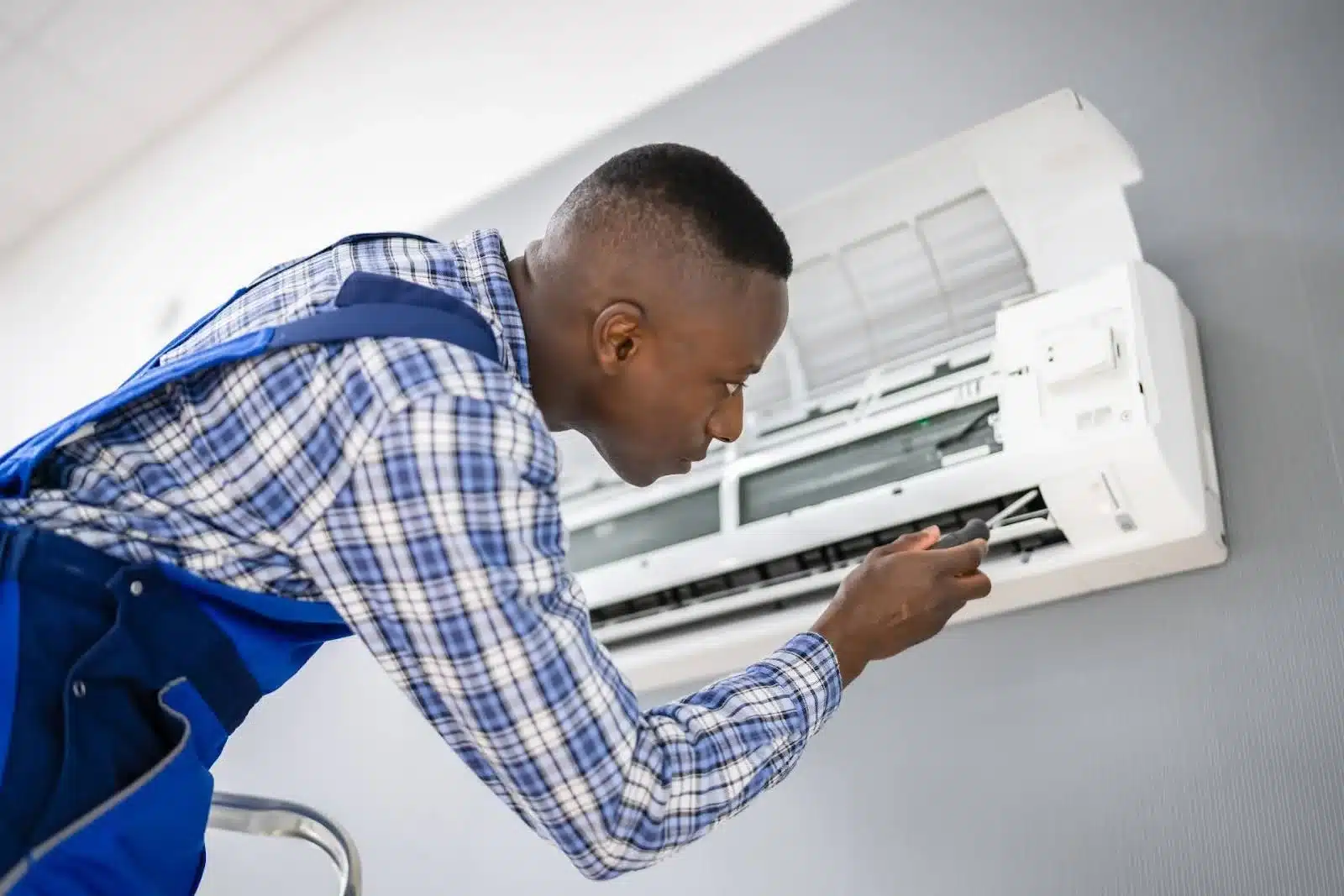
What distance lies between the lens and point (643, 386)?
93cm

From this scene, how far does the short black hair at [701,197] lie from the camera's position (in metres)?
0.91

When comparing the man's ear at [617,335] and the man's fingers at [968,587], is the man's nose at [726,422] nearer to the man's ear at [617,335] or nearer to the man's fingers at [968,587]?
the man's ear at [617,335]

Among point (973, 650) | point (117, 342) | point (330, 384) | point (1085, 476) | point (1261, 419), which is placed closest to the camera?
point (330, 384)

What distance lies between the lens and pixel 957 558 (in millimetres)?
975

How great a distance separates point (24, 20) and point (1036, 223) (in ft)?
7.26

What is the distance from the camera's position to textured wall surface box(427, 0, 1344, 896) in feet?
3.79

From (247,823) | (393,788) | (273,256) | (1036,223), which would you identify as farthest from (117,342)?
(1036,223)

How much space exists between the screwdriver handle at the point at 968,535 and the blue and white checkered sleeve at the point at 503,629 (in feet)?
1.41

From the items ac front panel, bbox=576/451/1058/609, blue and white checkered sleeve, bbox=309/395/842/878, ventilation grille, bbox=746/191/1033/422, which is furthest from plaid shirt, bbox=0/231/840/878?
ventilation grille, bbox=746/191/1033/422

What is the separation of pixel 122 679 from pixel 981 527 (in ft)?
2.50

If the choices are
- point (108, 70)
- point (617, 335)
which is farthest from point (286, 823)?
point (108, 70)

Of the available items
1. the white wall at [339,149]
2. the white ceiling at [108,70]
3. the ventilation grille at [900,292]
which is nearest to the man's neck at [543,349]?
the ventilation grille at [900,292]

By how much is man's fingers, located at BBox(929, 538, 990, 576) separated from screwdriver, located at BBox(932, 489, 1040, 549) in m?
0.08

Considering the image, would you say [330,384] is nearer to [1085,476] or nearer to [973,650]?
[1085,476]
